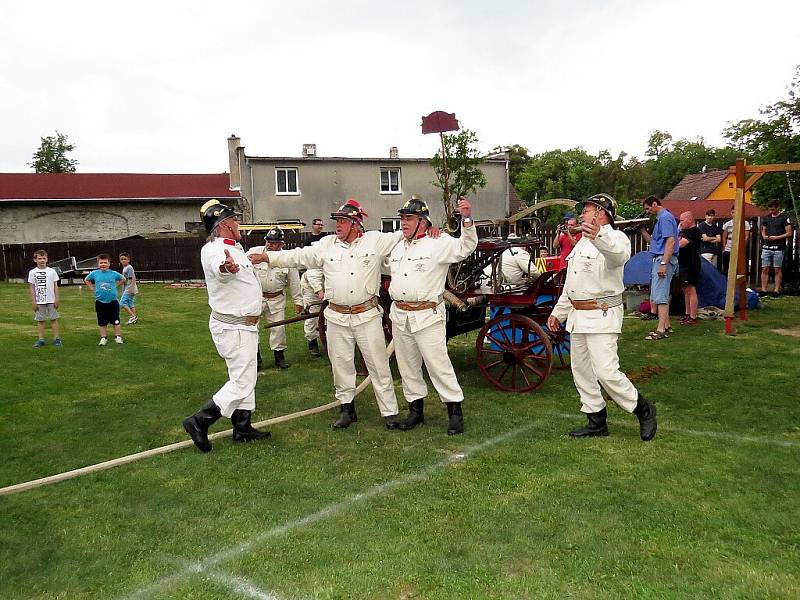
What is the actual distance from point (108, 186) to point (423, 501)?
3423cm

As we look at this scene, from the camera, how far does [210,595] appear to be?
3209 millimetres

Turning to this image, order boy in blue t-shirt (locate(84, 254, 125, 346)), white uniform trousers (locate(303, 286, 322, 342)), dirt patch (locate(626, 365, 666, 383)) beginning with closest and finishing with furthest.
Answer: dirt patch (locate(626, 365, 666, 383))
white uniform trousers (locate(303, 286, 322, 342))
boy in blue t-shirt (locate(84, 254, 125, 346))

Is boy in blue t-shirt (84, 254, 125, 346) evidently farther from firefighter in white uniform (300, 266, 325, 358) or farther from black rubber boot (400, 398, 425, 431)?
Answer: black rubber boot (400, 398, 425, 431)

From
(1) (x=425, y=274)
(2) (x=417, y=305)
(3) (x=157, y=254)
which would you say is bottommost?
(3) (x=157, y=254)

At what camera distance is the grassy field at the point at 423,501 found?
130 inches

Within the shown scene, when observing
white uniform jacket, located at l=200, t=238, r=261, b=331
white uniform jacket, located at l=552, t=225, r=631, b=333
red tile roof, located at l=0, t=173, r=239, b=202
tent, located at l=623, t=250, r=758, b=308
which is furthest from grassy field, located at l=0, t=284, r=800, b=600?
red tile roof, located at l=0, t=173, r=239, b=202

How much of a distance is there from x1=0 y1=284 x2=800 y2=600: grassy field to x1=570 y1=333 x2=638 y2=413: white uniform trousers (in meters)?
0.34

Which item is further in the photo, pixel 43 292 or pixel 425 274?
pixel 43 292

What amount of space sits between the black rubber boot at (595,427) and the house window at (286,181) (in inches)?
1108

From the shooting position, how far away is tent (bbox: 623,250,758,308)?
1124cm

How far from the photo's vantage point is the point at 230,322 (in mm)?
5469

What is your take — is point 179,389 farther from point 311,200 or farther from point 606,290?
point 311,200

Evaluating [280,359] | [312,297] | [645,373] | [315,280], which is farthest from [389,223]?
[645,373]

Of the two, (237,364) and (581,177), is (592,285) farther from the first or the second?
(581,177)
